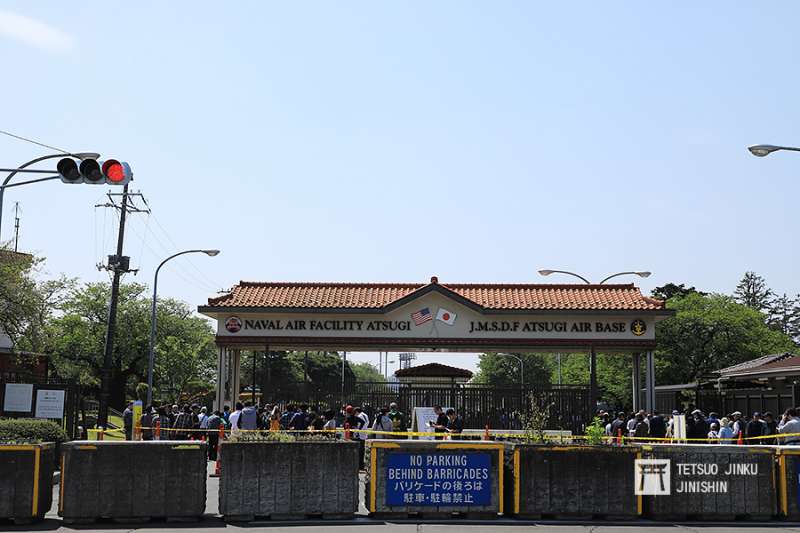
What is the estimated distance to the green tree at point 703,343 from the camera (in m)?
56.9

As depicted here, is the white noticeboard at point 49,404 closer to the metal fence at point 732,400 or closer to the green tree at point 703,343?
the metal fence at point 732,400

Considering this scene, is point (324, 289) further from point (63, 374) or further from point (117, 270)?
point (63, 374)

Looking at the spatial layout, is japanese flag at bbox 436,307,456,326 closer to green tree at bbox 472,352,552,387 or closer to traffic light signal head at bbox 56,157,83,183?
traffic light signal head at bbox 56,157,83,183

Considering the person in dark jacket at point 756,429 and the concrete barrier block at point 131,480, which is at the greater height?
the person in dark jacket at point 756,429

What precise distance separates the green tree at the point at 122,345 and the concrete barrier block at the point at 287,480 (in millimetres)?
45055

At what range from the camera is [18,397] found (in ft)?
73.4

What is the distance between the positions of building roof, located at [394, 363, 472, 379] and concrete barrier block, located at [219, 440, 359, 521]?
1746 cm

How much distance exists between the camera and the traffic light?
51.7 ft

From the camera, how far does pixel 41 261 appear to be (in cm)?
4306

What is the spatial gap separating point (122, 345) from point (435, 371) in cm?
3652

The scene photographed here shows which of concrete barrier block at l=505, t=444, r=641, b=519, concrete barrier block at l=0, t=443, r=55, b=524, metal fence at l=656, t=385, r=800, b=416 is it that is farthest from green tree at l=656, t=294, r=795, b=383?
concrete barrier block at l=0, t=443, r=55, b=524

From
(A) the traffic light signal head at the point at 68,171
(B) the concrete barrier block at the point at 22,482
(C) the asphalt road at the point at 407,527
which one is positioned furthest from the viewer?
(A) the traffic light signal head at the point at 68,171

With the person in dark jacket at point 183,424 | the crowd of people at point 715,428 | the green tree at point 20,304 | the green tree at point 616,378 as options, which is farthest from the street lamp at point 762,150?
the green tree at point 616,378

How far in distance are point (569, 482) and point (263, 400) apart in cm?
1581
